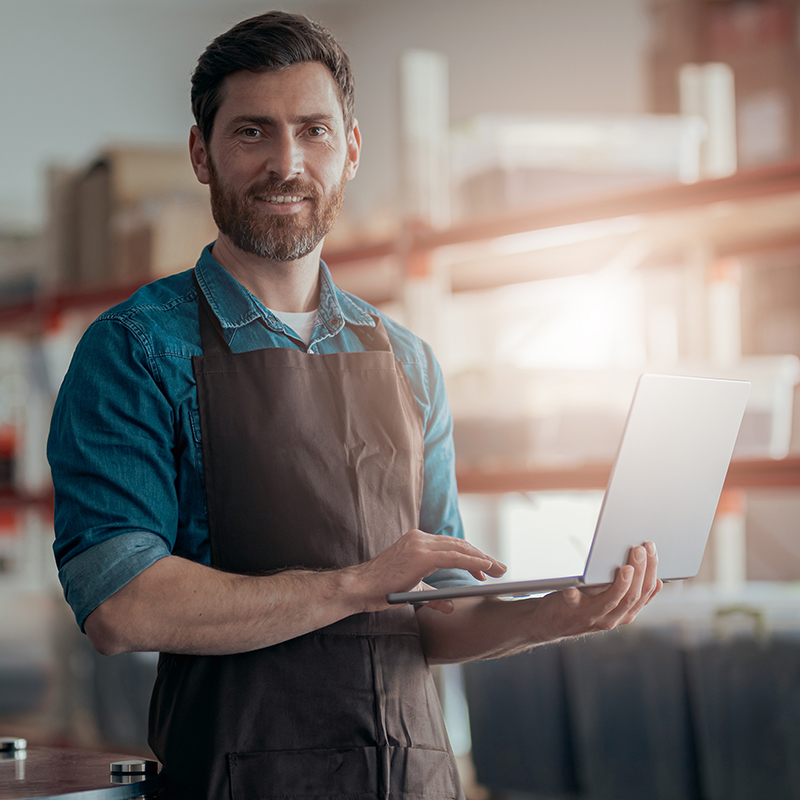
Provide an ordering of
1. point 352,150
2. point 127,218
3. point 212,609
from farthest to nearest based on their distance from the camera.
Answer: point 127,218 → point 352,150 → point 212,609

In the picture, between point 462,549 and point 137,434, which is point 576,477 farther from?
point 137,434

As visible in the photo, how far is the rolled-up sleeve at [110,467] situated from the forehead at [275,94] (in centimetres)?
29

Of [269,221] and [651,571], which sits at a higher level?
[269,221]

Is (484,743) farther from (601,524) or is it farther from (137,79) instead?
(137,79)

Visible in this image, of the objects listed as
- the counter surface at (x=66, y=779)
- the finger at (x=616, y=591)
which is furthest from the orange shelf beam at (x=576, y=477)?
the counter surface at (x=66, y=779)

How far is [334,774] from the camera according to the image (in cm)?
105

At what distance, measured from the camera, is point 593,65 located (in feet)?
15.1

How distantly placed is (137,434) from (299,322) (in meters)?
0.28

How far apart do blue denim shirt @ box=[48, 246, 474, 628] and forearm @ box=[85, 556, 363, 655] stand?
0.02m

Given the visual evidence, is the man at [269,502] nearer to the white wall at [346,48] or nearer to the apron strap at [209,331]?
the apron strap at [209,331]

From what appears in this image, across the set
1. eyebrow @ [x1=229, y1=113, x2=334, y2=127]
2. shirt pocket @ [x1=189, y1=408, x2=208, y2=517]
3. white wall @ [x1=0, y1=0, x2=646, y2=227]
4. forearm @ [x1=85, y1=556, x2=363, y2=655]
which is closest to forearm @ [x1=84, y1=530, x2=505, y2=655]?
forearm @ [x1=85, y1=556, x2=363, y2=655]

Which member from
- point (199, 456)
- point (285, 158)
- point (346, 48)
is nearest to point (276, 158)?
point (285, 158)

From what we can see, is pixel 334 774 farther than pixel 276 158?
No

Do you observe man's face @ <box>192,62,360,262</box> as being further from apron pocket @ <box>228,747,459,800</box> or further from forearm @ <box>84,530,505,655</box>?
apron pocket @ <box>228,747,459,800</box>
